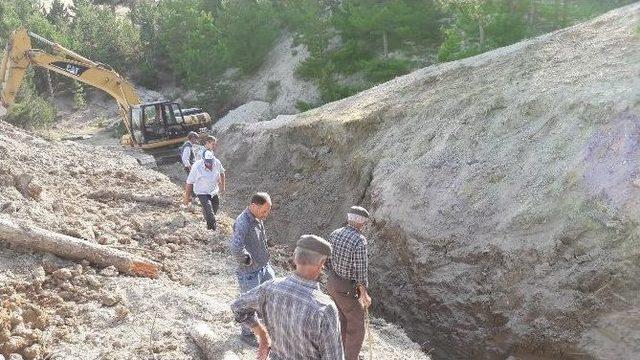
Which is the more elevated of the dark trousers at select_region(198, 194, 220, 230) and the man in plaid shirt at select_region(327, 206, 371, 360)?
the man in plaid shirt at select_region(327, 206, 371, 360)

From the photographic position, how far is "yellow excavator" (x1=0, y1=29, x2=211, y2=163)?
15867 millimetres

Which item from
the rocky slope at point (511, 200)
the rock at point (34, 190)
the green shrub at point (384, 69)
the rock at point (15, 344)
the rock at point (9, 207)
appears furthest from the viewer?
the green shrub at point (384, 69)

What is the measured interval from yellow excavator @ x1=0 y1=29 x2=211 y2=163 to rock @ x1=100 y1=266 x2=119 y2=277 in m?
11.0

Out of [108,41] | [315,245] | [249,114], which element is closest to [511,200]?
[315,245]

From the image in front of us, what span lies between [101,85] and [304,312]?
15854mm

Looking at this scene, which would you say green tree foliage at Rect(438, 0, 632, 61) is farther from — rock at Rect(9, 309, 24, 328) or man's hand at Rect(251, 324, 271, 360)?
man's hand at Rect(251, 324, 271, 360)

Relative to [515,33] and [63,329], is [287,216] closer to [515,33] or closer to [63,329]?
[63,329]

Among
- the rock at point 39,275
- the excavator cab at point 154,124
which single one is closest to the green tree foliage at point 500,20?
the excavator cab at point 154,124

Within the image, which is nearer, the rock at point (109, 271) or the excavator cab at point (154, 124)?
the rock at point (109, 271)

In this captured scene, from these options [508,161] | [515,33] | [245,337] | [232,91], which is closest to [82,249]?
[245,337]

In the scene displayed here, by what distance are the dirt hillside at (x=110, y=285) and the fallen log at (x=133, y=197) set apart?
44 mm

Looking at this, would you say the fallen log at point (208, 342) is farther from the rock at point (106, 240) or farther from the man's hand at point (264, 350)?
the rock at point (106, 240)

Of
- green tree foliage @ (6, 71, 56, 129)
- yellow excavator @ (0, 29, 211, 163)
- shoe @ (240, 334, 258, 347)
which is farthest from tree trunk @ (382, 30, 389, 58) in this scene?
shoe @ (240, 334, 258, 347)

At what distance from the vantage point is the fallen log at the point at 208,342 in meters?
5.05
